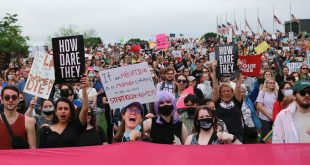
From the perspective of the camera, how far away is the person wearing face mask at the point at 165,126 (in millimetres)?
5160

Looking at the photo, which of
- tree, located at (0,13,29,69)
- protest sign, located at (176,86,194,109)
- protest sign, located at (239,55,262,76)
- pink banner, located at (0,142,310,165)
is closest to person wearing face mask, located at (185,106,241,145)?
pink banner, located at (0,142,310,165)

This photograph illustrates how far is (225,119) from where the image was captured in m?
6.53

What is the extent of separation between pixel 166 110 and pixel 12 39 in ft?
117

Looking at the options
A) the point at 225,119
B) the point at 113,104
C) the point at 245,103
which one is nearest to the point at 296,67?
the point at 245,103

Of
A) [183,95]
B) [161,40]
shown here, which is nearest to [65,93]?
[183,95]

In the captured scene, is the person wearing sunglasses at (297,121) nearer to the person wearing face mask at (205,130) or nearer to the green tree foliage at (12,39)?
the person wearing face mask at (205,130)

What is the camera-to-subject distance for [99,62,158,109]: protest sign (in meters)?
5.52

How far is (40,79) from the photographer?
24.3ft

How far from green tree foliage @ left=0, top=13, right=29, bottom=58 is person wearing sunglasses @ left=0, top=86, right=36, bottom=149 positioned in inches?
Result: 1334

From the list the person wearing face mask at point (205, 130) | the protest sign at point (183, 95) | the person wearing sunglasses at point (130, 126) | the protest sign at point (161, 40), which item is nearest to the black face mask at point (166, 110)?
the person wearing sunglasses at point (130, 126)

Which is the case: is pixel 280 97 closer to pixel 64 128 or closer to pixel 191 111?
pixel 191 111

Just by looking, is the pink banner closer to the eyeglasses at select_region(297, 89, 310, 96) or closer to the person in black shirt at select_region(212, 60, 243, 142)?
the eyeglasses at select_region(297, 89, 310, 96)

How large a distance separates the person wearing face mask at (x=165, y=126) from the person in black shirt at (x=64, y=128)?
2.23ft

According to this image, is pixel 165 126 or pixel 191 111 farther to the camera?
pixel 191 111
